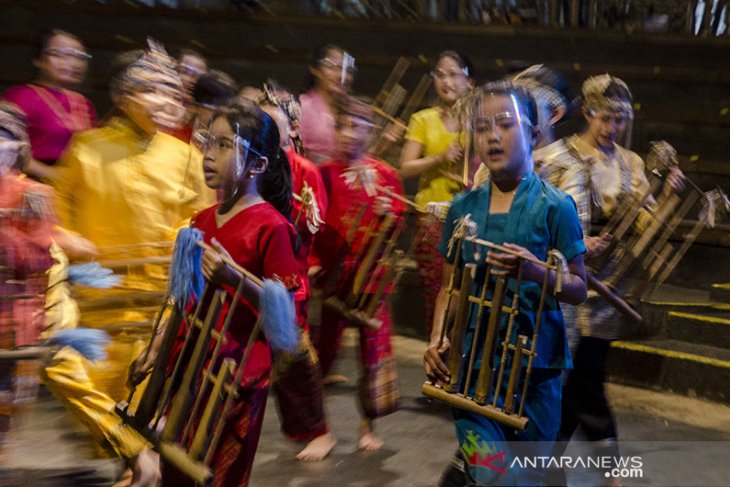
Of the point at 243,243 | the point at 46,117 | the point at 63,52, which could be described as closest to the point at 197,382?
the point at 243,243

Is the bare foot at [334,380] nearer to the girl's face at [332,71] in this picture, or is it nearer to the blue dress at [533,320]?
the girl's face at [332,71]

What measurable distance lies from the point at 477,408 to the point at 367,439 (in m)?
2.24

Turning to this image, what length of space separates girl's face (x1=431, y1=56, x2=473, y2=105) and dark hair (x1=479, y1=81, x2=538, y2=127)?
281 cm

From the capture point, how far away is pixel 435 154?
6152 mm

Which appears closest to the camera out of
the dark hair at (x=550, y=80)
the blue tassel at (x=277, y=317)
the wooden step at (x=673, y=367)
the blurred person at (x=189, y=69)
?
the blue tassel at (x=277, y=317)

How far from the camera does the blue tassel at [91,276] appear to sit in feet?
12.3

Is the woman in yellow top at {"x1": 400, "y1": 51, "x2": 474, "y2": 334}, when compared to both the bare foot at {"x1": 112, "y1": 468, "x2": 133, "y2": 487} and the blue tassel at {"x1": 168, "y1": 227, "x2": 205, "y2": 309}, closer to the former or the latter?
the bare foot at {"x1": 112, "y1": 468, "x2": 133, "y2": 487}

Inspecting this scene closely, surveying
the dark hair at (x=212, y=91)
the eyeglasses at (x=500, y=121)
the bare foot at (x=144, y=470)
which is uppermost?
the eyeglasses at (x=500, y=121)

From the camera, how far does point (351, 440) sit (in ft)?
18.3

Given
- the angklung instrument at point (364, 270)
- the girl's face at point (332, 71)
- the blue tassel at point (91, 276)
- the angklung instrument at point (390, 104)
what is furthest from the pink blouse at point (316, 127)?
the blue tassel at point (91, 276)

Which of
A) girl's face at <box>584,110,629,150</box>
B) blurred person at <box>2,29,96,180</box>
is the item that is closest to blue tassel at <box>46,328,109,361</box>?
girl's face at <box>584,110,629,150</box>

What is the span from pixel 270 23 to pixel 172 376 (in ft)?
26.9

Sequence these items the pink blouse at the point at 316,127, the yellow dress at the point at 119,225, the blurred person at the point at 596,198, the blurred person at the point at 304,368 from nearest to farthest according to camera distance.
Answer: the yellow dress at the point at 119,225 → the blurred person at the point at 596,198 → the blurred person at the point at 304,368 → the pink blouse at the point at 316,127

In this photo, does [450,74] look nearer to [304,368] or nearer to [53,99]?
[304,368]
